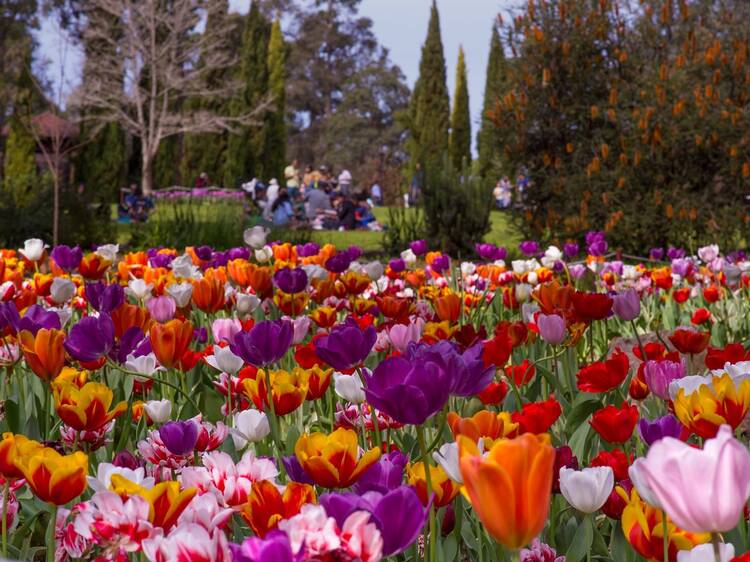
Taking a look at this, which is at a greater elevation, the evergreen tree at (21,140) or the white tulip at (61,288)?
the evergreen tree at (21,140)

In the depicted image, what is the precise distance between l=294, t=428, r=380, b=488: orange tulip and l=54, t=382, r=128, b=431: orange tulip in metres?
0.51

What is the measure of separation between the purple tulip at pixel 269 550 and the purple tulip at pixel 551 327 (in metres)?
1.41

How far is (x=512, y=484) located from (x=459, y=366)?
0.54m

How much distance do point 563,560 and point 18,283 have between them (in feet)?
8.63

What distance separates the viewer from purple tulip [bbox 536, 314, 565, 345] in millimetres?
2021

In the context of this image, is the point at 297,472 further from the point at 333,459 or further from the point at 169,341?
the point at 169,341

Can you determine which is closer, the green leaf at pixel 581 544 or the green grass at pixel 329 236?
the green leaf at pixel 581 544

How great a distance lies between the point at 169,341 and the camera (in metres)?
1.93

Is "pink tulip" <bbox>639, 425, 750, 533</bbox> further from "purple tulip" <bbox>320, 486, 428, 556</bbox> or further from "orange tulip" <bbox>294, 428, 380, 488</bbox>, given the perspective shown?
"orange tulip" <bbox>294, 428, 380, 488</bbox>

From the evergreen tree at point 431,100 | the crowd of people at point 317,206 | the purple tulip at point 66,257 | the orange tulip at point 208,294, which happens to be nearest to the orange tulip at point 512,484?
the orange tulip at point 208,294

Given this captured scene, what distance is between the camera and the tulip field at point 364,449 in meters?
0.72

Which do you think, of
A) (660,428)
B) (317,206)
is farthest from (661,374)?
(317,206)

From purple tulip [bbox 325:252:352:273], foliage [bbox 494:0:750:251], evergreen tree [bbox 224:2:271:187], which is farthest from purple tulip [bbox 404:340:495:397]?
evergreen tree [bbox 224:2:271:187]

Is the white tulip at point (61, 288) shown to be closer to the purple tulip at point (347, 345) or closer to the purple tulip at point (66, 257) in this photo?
the purple tulip at point (66, 257)
